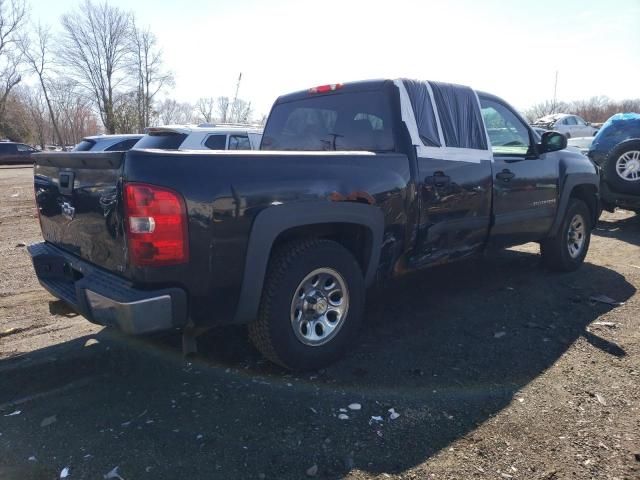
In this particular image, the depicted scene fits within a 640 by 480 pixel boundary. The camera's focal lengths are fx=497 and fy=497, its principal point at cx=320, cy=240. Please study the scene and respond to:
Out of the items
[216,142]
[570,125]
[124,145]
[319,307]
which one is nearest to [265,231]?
[319,307]

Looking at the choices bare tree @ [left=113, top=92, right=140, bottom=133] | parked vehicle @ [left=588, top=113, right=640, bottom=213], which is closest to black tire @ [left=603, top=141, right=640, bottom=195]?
parked vehicle @ [left=588, top=113, right=640, bottom=213]

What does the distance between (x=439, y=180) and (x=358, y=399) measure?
1.82m

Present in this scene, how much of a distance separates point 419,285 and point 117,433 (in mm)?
3483

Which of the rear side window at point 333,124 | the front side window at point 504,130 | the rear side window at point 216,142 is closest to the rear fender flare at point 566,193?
the front side window at point 504,130

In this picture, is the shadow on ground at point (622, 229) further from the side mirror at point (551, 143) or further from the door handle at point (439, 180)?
the door handle at point (439, 180)

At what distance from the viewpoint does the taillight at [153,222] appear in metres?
2.49

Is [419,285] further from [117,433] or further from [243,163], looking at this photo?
[117,433]

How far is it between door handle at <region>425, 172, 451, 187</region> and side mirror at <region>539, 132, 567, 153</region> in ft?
5.27

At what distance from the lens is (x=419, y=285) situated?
211 inches

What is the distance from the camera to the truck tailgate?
264 centimetres

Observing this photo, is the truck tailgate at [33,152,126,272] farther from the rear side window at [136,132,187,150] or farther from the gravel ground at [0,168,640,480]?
the rear side window at [136,132,187,150]

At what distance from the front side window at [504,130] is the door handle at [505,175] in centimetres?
19

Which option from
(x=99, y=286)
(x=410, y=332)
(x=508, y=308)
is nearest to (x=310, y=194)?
(x=99, y=286)

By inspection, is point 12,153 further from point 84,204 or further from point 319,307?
point 319,307
